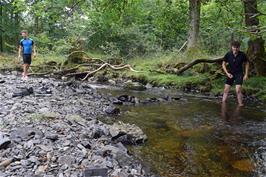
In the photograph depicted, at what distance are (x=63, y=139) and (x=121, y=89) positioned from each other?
405 inches

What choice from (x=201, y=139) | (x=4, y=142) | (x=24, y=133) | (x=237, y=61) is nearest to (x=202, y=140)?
(x=201, y=139)

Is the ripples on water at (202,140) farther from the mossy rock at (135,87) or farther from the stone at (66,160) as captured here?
the mossy rock at (135,87)

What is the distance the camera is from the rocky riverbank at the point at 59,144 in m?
5.27

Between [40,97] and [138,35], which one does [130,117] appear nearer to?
[40,97]

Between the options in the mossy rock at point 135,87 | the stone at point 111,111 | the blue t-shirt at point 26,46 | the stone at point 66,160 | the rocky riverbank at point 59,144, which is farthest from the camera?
the mossy rock at point 135,87

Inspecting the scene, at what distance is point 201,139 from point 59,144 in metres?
3.21

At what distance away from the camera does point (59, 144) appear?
623 cm

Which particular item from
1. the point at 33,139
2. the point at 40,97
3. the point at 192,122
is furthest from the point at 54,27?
the point at 33,139

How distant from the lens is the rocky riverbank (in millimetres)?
5266

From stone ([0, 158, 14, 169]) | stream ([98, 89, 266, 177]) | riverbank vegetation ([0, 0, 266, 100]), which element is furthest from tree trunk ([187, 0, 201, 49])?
stone ([0, 158, 14, 169])

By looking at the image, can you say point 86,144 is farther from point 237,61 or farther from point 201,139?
point 237,61

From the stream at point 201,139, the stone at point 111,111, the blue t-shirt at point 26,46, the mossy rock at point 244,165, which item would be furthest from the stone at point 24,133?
the blue t-shirt at point 26,46

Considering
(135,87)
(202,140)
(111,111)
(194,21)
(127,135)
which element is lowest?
(202,140)

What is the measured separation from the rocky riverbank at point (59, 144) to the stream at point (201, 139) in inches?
20.5
